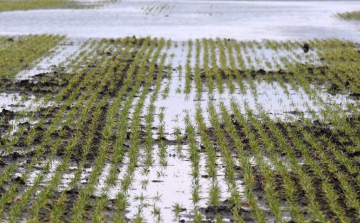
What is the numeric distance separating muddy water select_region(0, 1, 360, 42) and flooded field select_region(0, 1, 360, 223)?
14.1 feet

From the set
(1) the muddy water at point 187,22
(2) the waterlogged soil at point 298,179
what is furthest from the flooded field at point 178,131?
(1) the muddy water at point 187,22

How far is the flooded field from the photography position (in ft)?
25.7

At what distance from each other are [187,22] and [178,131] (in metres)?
26.6

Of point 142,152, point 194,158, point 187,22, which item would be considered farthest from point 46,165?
point 187,22

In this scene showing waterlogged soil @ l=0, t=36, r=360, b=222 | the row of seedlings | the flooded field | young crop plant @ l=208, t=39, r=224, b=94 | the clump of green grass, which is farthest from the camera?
the clump of green grass

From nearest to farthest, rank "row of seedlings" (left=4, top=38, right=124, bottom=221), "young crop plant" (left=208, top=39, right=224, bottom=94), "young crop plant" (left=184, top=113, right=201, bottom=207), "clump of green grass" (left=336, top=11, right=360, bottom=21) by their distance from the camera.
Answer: "row of seedlings" (left=4, top=38, right=124, bottom=221) → "young crop plant" (left=184, top=113, right=201, bottom=207) → "young crop plant" (left=208, top=39, right=224, bottom=94) → "clump of green grass" (left=336, top=11, right=360, bottom=21)

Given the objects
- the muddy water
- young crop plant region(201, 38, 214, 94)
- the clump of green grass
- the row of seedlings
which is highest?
the row of seedlings

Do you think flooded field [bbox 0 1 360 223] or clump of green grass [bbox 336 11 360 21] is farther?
clump of green grass [bbox 336 11 360 21]

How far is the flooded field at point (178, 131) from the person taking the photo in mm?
7848

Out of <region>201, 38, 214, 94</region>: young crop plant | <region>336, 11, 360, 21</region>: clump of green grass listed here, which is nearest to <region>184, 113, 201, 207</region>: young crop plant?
<region>201, 38, 214, 94</region>: young crop plant

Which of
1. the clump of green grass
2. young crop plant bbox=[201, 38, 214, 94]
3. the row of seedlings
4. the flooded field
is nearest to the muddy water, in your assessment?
the clump of green grass

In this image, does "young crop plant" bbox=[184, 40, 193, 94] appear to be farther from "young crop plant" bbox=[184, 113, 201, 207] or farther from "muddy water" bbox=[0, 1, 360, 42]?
"muddy water" bbox=[0, 1, 360, 42]

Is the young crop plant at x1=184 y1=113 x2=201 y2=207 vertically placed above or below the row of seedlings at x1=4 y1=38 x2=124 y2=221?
below

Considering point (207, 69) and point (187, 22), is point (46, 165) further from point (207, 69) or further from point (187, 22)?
point (187, 22)
